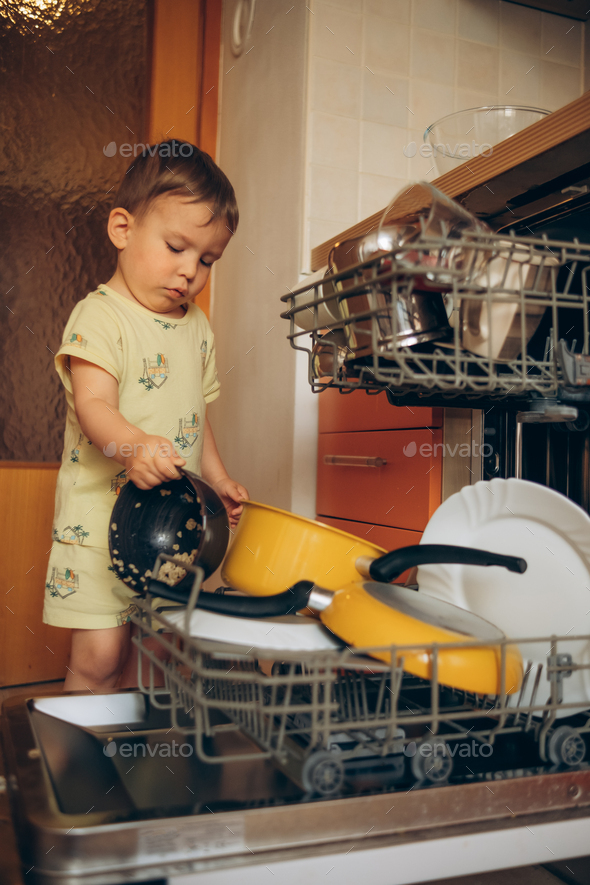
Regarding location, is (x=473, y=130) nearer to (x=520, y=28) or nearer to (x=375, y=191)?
(x=375, y=191)

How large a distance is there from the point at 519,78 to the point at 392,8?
0.37m

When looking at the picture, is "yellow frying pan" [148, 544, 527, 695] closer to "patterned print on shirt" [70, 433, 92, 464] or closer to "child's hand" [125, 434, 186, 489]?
"child's hand" [125, 434, 186, 489]

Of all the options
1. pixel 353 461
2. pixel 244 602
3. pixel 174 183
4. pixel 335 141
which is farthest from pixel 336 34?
pixel 244 602

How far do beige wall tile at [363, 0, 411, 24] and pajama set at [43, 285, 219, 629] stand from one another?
0.98 meters

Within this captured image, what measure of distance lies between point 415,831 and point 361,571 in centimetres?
20

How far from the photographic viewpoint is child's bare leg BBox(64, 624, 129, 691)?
0.94 metres

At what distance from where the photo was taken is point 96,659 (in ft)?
3.10

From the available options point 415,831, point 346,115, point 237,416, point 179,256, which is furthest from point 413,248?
point 237,416

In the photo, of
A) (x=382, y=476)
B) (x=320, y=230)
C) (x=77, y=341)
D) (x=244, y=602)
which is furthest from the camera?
(x=320, y=230)

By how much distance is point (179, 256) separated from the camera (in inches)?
38.2

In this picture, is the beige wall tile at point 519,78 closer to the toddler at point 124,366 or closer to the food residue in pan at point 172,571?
the toddler at point 124,366

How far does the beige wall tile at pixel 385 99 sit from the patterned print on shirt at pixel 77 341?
0.98 m

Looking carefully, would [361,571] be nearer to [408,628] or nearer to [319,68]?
[408,628]

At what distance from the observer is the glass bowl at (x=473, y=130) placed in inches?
47.2
